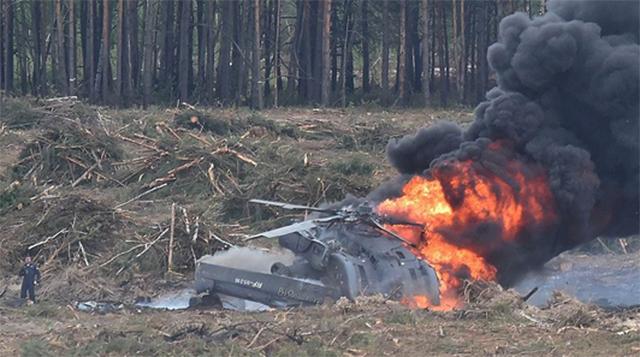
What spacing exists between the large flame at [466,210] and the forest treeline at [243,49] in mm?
20809

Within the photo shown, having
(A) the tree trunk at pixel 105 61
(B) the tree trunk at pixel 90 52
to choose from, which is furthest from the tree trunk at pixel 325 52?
(B) the tree trunk at pixel 90 52

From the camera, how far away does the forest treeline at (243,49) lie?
40875 mm

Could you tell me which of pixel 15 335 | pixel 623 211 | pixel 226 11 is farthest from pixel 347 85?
pixel 15 335

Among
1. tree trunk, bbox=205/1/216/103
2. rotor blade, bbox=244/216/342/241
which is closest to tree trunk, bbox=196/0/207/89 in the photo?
tree trunk, bbox=205/1/216/103

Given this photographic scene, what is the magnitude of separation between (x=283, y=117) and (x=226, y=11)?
22.4 ft

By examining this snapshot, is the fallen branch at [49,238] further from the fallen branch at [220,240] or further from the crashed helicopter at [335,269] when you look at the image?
the crashed helicopter at [335,269]

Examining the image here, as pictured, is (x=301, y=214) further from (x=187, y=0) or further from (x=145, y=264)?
(x=187, y=0)

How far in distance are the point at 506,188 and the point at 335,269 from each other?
361 cm

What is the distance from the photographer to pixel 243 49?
4166 centimetres

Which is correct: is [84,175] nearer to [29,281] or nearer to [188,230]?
[188,230]

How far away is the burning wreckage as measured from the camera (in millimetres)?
18156

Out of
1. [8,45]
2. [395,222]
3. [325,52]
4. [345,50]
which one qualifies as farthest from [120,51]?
[395,222]

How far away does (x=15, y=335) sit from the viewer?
15875mm

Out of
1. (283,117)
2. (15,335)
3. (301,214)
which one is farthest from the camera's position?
(283,117)
